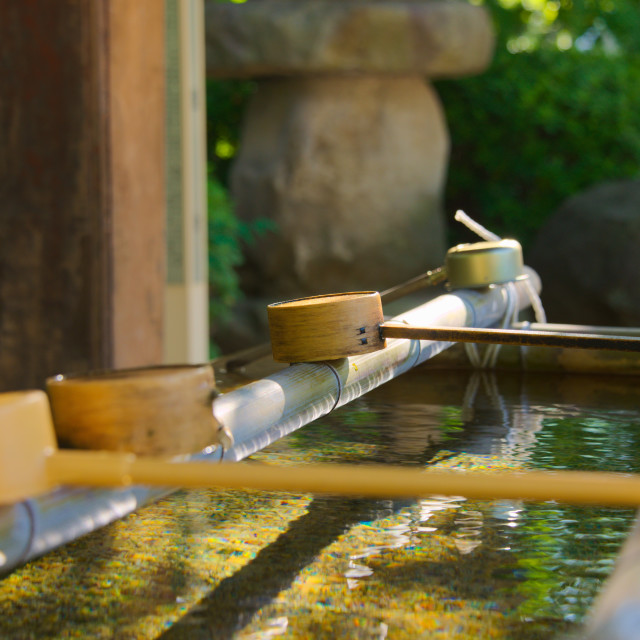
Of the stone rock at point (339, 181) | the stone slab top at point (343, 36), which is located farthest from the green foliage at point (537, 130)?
the stone slab top at point (343, 36)

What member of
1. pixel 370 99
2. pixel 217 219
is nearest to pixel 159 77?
pixel 217 219

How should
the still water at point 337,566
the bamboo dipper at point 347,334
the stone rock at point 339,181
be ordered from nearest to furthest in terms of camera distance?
the still water at point 337,566
the bamboo dipper at point 347,334
the stone rock at point 339,181

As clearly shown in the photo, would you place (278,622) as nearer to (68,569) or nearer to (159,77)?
(68,569)

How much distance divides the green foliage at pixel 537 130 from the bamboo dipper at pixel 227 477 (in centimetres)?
916

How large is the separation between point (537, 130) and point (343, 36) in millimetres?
2680

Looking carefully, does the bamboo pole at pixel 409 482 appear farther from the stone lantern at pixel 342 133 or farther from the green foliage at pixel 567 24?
the green foliage at pixel 567 24

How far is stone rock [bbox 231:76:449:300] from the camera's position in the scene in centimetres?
841

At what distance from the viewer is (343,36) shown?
25.8 ft

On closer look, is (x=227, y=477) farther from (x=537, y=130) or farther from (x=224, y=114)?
(x=537, y=130)

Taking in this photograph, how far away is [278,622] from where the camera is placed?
0.75 metres

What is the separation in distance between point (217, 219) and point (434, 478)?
20.9ft

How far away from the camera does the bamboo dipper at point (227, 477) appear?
25.1 inches

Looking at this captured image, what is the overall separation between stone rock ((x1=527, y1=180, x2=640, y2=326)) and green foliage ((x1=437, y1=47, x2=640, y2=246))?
2105 millimetres

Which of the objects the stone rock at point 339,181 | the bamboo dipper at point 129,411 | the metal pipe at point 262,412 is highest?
the stone rock at point 339,181
